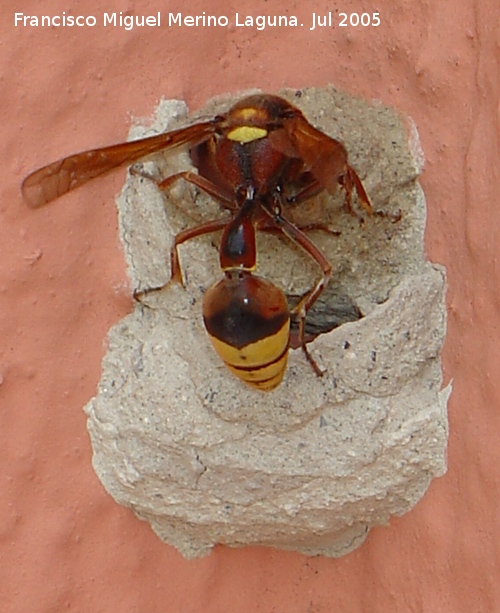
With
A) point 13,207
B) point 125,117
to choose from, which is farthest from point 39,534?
point 125,117

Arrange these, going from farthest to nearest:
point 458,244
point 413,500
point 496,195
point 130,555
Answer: point 130,555
point 413,500
point 458,244
point 496,195

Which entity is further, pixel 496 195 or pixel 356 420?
pixel 356 420

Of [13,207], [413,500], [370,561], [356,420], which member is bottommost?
[370,561]

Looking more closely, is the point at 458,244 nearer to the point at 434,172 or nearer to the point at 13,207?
the point at 434,172

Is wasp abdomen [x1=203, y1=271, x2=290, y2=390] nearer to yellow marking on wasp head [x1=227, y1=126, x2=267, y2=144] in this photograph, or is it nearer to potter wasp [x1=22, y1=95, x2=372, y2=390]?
potter wasp [x1=22, y1=95, x2=372, y2=390]

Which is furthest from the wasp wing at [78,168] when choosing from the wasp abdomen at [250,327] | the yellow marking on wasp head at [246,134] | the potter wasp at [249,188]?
the wasp abdomen at [250,327]

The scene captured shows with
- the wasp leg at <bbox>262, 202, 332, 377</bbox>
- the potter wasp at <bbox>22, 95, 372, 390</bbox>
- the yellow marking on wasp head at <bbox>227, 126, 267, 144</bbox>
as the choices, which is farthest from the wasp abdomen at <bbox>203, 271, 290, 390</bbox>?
the yellow marking on wasp head at <bbox>227, 126, 267, 144</bbox>

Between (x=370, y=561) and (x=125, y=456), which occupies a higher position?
(x=125, y=456)
